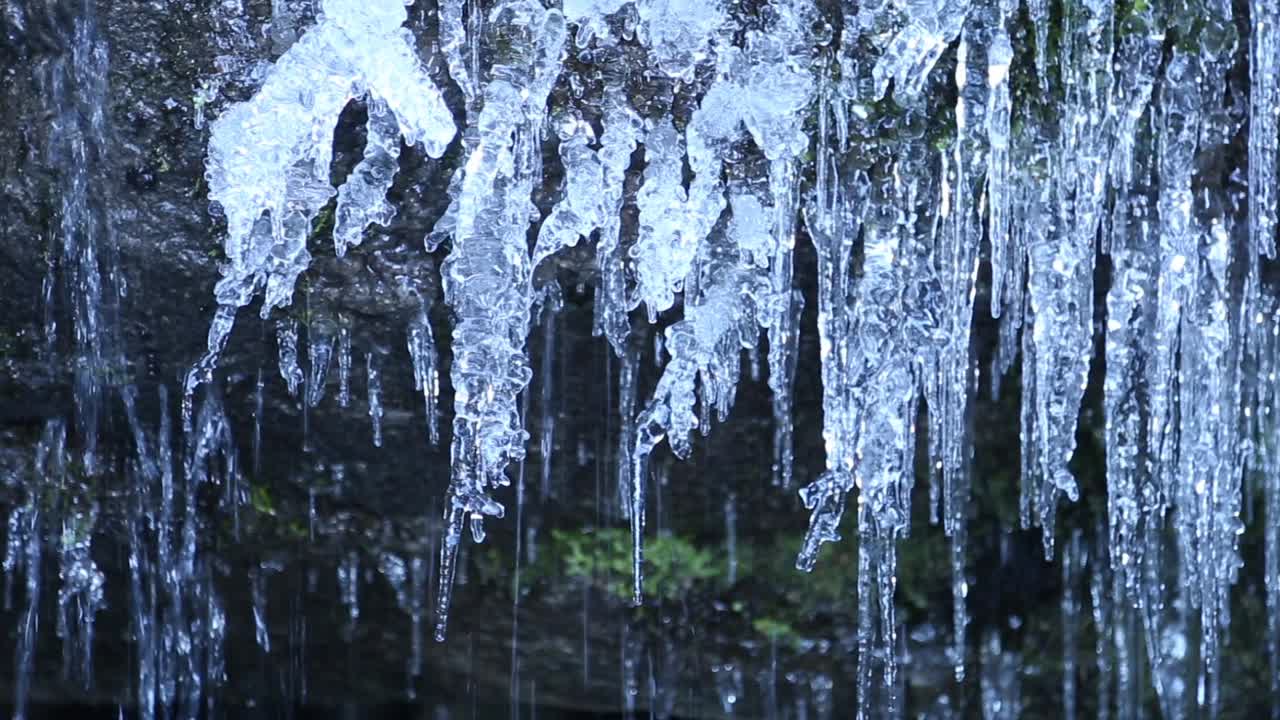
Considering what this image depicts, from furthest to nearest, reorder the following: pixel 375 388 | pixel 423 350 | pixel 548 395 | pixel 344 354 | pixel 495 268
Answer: pixel 548 395, pixel 375 388, pixel 344 354, pixel 423 350, pixel 495 268

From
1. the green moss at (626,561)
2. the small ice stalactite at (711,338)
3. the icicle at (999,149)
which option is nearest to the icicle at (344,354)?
the small ice stalactite at (711,338)

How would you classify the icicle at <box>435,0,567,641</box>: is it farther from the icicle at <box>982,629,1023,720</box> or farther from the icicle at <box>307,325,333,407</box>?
the icicle at <box>982,629,1023,720</box>

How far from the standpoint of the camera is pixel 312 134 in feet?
10.1

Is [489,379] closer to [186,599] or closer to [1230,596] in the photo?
[186,599]

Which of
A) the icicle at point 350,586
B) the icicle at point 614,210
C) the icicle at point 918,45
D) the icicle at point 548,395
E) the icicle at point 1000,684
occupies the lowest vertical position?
the icicle at point 1000,684

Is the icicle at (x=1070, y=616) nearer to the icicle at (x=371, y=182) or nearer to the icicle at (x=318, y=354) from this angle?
the icicle at (x=318, y=354)

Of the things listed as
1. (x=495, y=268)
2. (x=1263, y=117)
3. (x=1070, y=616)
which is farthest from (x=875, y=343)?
(x=1070, y=616)

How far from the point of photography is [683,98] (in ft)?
10.1

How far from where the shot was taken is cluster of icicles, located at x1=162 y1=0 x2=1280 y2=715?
3.02m

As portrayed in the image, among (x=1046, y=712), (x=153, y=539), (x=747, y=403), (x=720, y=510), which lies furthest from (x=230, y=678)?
(x=1046, y=712)

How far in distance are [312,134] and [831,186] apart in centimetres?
116

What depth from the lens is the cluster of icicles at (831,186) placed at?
9.91ft

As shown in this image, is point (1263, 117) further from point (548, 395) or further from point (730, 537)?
point (730, 537)

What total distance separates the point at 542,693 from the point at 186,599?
1.26 meters
